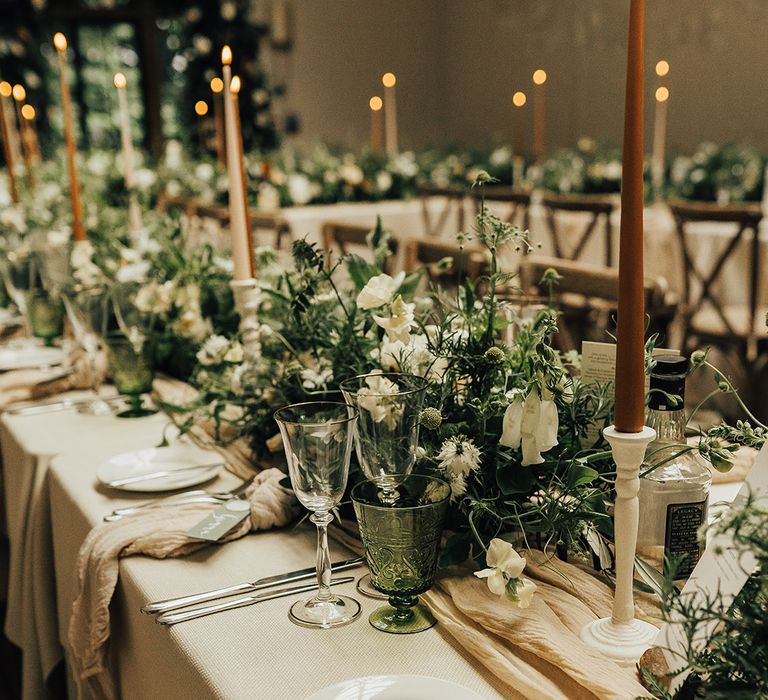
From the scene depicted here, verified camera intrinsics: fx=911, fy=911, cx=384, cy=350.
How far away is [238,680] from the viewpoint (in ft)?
2.83

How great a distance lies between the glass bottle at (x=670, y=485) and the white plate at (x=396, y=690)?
29 centimetres

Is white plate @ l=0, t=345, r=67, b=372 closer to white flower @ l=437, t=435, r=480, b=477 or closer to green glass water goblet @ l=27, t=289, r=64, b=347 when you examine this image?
green glass water goblet @ l=27, t=289, r=64, b=347

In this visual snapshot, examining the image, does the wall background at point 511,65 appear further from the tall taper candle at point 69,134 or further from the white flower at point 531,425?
the white flower at point 531,425

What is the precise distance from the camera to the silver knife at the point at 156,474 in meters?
1.36

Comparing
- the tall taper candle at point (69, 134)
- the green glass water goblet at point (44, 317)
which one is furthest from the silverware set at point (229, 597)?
the green glass water goblet at point (44, 317)

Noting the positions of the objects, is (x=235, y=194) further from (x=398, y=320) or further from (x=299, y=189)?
(x=299, y=189)

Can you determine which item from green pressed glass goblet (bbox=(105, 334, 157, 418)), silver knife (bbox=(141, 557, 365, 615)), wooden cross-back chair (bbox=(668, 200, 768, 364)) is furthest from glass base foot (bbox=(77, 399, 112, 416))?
wooden cross-back chair (bbox=(668, 200, 768, 364))

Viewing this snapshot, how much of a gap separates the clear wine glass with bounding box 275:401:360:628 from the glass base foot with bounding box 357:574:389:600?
32 mm

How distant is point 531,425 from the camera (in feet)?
3.18

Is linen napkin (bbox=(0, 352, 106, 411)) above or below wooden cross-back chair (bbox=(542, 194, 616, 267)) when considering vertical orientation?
below

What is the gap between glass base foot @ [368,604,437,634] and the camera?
0.94 m

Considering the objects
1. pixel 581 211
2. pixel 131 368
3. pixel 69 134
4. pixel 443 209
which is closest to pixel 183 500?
pixel 131 368

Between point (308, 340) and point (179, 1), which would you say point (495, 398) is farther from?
point (179, 1)

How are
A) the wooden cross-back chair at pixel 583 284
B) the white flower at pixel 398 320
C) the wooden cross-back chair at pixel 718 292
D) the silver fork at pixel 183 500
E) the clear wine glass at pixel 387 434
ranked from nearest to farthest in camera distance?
the clear wine glass at pixel 387 434
the white flower at pixel 398 320
the silver fork at pixel 183 500
the wooden cross-back chair at pixel 583 284
the wooden cross-back chair at pixel 718 292
